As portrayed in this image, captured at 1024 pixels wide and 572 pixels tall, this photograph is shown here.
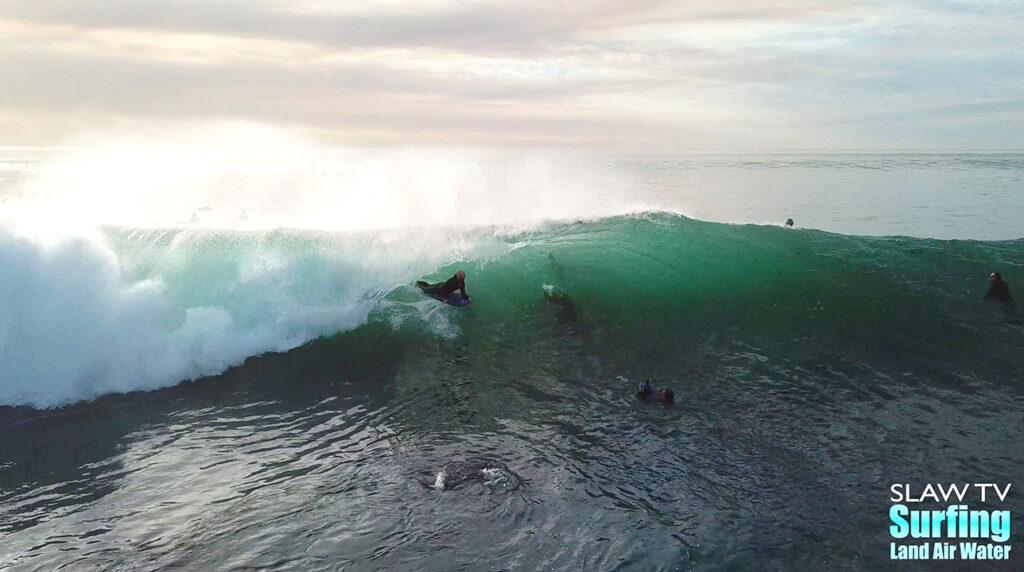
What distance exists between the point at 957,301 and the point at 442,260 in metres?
12.4

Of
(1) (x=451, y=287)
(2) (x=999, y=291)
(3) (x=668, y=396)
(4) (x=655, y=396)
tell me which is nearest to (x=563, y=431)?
(3) (x=668, y=396)

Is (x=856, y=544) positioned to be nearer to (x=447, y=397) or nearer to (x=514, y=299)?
(x=447, y=397)

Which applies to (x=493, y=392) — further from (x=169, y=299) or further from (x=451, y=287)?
(x=169, y=299)

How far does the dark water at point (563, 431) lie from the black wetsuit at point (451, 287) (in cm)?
79

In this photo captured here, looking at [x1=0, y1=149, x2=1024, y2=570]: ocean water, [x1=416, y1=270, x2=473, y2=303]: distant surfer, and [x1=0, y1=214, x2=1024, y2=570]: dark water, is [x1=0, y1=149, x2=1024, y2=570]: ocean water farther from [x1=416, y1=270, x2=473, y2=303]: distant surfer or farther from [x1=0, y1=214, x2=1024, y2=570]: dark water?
[x1=416, y1=270, x2=473, y2=303]: distant surfer

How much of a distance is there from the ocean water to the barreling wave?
0.23ft

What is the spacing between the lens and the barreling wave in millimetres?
12320

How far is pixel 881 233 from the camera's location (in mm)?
28609

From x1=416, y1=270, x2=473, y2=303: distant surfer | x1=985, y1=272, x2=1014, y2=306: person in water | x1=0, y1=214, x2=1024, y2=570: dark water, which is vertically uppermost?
x1=416, y1=270, x2=473, y2=303: distant surfer

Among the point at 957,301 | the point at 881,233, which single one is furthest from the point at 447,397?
the point at 881,233

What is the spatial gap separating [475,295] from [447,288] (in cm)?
171

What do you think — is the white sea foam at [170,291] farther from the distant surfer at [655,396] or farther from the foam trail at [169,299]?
the distant surfer at [655,396]

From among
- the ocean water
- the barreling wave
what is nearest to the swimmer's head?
the ocean water

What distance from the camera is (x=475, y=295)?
15680 mm
